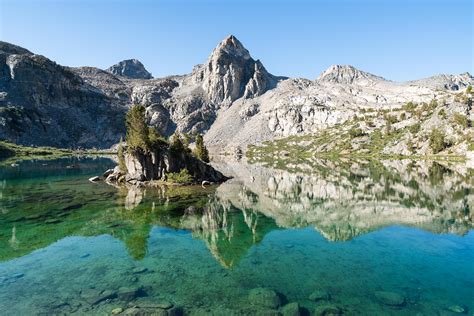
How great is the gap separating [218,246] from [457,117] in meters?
194

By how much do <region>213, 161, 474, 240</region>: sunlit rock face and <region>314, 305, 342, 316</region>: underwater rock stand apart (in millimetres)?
14431

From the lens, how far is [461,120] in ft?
550

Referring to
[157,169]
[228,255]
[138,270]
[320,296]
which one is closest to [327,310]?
[320,296]

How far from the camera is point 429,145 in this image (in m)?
165

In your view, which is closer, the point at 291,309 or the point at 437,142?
the point at 291,309

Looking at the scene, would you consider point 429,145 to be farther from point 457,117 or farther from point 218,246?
point 218,246

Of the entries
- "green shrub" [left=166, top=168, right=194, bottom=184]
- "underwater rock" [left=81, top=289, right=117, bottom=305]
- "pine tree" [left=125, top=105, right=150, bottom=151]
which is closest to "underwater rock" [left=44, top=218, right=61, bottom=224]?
"underwater rock" [left=81, top=289, right=117, bottom=305]

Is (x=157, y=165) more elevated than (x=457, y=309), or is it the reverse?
(x=157, y=165)

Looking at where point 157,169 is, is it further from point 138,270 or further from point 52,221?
point 138,270

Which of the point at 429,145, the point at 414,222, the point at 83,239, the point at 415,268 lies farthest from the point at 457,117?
the point at 83,239

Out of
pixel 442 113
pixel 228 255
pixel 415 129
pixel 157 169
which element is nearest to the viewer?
pixel 228 255

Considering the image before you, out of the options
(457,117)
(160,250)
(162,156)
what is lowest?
(160,250)

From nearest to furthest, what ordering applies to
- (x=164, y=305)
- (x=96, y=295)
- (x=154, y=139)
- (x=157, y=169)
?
1. (x=164, y=305)
2. (x=96, y=295)
3. (x=154, y=139)
4. (x=157, y=169)

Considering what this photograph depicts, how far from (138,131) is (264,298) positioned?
59.8 m
